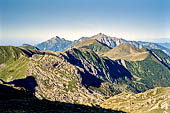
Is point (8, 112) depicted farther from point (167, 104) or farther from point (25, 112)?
point (167, 104)

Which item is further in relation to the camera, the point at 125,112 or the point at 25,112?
the point at 125,112

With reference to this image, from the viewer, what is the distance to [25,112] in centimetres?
8706

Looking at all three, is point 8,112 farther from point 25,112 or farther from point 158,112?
point 158,112

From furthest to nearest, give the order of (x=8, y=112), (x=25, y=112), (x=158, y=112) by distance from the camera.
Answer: (x=158, y=112)
(x=25, y=112)
(x=8, y=112)

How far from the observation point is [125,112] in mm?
199125

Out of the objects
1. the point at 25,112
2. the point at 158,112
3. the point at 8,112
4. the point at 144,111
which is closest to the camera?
the point at 8,112

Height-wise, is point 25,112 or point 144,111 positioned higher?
point 25,112

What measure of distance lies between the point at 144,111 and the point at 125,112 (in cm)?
2308

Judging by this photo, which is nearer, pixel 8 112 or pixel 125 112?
pixel 8 112

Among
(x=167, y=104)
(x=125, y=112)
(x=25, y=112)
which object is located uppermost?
(x=25, y=112)

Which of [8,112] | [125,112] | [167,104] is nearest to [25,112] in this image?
[8,112]

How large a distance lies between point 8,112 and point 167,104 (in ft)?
579

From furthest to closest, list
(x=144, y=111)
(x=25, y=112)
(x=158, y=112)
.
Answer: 1. (x=144, y=111)
2. (x=158, y=112)
3. (x=25, y=112)

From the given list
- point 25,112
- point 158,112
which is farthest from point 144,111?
point 25,112
